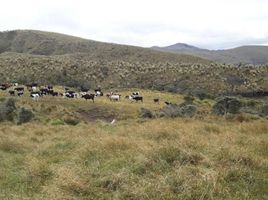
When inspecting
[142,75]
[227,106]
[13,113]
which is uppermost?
[227,106]

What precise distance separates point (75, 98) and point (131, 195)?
38.5 meters

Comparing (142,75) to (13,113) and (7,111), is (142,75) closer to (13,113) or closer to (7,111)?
(13,113)

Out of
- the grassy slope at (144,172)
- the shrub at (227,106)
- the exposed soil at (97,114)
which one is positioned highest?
the grassy slope at (144,172)

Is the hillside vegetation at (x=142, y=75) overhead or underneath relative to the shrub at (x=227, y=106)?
underneath

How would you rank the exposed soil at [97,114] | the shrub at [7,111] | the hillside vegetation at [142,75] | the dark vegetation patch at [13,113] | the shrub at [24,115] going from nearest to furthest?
the shrub at [24,115] → the dark vegetation patch at [13,113] → the shrub at [7,111] → the exposed soil at [97,114] → the hillside vegetation at [142,75]

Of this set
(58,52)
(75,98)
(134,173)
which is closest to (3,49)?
(58,52)

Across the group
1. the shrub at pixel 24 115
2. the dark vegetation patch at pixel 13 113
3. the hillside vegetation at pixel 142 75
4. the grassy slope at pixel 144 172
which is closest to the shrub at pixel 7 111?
the dark vegetation patch at pixel 13 113

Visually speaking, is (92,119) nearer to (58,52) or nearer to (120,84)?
(120,84)

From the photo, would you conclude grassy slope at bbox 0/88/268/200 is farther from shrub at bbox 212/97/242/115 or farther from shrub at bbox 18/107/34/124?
shrub at bbox 212/97/242/115

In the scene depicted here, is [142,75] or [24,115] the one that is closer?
[24,115]

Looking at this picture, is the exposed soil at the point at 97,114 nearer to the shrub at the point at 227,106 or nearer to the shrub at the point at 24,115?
the shrub at the point at 24,115

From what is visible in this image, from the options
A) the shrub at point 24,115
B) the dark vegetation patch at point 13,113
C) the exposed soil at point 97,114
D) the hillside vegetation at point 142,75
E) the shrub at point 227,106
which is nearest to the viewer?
the shrub at point 24,115

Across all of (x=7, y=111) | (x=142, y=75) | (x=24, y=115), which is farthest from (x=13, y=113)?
(x=142, y=75)

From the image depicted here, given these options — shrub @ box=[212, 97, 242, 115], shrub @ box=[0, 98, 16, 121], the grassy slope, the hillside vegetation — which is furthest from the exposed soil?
the hillside vegetation
